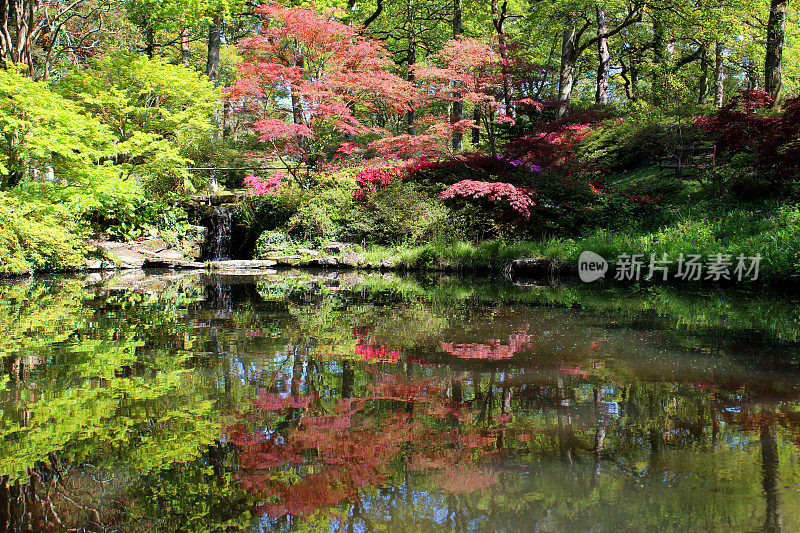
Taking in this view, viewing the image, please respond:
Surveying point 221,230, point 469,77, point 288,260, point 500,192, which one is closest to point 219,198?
point 221,230

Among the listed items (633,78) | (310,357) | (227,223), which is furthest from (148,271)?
(633,78)

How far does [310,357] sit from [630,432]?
2393 millimetres

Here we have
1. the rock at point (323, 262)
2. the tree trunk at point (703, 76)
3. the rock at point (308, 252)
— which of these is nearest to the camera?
the rock at point (323, 262)

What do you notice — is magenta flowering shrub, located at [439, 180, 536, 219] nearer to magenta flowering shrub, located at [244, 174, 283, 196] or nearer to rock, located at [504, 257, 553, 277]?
rock, located at [504, 257, 553, 277]

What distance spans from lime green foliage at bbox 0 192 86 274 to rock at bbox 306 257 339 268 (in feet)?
17.1

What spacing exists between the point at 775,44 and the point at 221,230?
15148 millimetres

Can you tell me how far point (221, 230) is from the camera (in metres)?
15.3

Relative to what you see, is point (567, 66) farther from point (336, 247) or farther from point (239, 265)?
point (239, 265)

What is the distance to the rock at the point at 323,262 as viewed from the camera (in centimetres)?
1336

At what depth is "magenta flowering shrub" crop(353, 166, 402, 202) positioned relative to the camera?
47.4 ft
